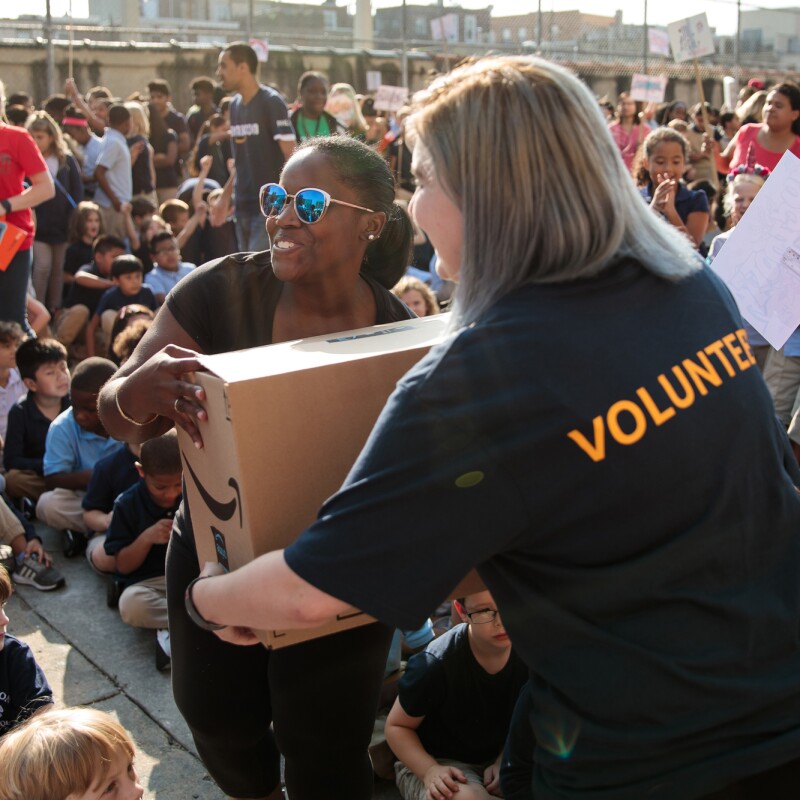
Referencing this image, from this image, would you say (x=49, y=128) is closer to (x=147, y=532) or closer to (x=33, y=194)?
(x=33, y=194)

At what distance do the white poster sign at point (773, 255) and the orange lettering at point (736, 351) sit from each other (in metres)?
1.64

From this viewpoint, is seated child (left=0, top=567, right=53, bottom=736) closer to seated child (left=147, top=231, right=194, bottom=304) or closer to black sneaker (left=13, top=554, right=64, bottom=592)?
black sneaker (left=13, top=554, right=64, bottom=592)

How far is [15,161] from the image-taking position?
5988mm

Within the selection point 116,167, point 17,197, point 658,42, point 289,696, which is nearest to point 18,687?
point 289,696

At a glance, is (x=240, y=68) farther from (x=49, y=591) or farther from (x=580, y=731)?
(x=580, y=731)

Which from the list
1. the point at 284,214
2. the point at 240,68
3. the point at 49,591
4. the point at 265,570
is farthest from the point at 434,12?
the point at 265,570

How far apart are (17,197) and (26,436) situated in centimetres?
147

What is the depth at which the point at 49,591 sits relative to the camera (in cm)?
453

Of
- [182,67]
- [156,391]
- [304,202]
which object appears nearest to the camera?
[156,391]

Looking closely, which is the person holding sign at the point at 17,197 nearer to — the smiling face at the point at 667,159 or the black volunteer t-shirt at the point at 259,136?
the black volunteer t-shirt at the point at 259,136

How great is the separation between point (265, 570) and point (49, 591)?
335cm

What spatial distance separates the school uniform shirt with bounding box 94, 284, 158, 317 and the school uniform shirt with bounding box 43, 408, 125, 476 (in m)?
2.23

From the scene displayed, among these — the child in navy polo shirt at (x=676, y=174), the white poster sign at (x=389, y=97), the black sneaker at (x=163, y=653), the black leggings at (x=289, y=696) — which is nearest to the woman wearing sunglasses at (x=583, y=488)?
the black leggings at (x=289, y=696)

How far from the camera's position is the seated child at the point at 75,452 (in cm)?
502
